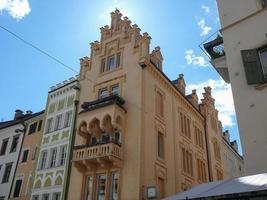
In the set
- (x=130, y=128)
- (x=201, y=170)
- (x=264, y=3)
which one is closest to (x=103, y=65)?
(x=130, y=128)

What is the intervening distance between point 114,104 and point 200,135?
14.2 m

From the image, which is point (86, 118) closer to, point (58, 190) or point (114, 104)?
point (114, 104)

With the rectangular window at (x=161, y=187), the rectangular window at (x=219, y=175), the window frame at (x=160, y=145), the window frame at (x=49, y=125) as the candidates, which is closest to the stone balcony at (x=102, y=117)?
the window frame at (x=160, y=145)

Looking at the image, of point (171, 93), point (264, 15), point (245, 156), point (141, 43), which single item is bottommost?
point (245, 156)

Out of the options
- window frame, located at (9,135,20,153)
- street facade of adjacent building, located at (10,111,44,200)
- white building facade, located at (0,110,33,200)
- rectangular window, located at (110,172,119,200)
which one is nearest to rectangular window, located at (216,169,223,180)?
rectangular window, located at (110,172,119,200)

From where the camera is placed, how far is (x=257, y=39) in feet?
44.7

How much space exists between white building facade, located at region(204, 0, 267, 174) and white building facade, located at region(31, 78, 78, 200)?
53.2 feet

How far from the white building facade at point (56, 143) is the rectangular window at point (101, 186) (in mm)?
3663

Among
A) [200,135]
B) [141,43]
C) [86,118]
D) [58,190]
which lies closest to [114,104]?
[86,118]

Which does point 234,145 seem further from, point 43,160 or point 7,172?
point 7,172

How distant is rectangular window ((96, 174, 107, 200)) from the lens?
71.7ft

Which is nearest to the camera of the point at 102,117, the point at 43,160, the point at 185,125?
the point at 102,117

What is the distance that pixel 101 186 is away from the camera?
73.0 feet

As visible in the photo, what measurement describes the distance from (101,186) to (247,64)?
14077mm
